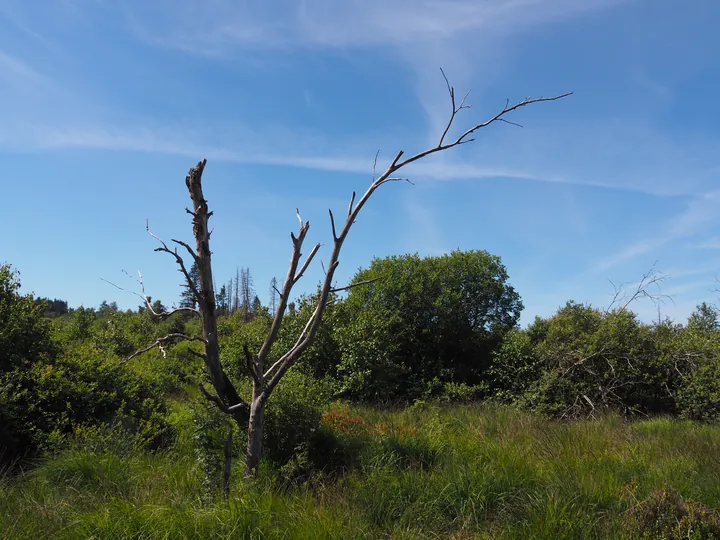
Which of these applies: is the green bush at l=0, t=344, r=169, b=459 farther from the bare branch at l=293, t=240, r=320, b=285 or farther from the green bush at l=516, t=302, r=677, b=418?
the green bush at l=516, t=302, r=677, b=418

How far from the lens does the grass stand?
447 centimetres

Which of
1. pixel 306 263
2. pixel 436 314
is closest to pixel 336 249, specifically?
pixel 306 263

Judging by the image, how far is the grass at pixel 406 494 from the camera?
176 inches

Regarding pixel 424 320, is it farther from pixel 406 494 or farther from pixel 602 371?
pixel 406 494

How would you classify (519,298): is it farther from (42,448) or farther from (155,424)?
(42,448)

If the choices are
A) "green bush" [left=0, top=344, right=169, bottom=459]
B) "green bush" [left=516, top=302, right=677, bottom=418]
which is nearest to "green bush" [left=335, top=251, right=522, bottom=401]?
"green bush" [left=516, top=302, right=677, bottom=418]

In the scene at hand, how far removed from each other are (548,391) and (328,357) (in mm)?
4939

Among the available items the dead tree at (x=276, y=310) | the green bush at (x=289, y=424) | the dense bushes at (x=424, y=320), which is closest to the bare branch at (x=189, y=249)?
the dead tree at (x=276, y=310)

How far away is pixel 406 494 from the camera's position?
541 centimetres

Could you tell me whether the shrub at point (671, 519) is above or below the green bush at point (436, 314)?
below

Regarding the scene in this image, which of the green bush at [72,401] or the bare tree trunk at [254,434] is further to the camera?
the green bush at [72,401]

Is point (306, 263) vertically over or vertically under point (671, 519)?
over

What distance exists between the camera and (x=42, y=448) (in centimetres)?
668

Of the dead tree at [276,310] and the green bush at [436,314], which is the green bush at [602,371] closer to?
the green bush at [436,314]
